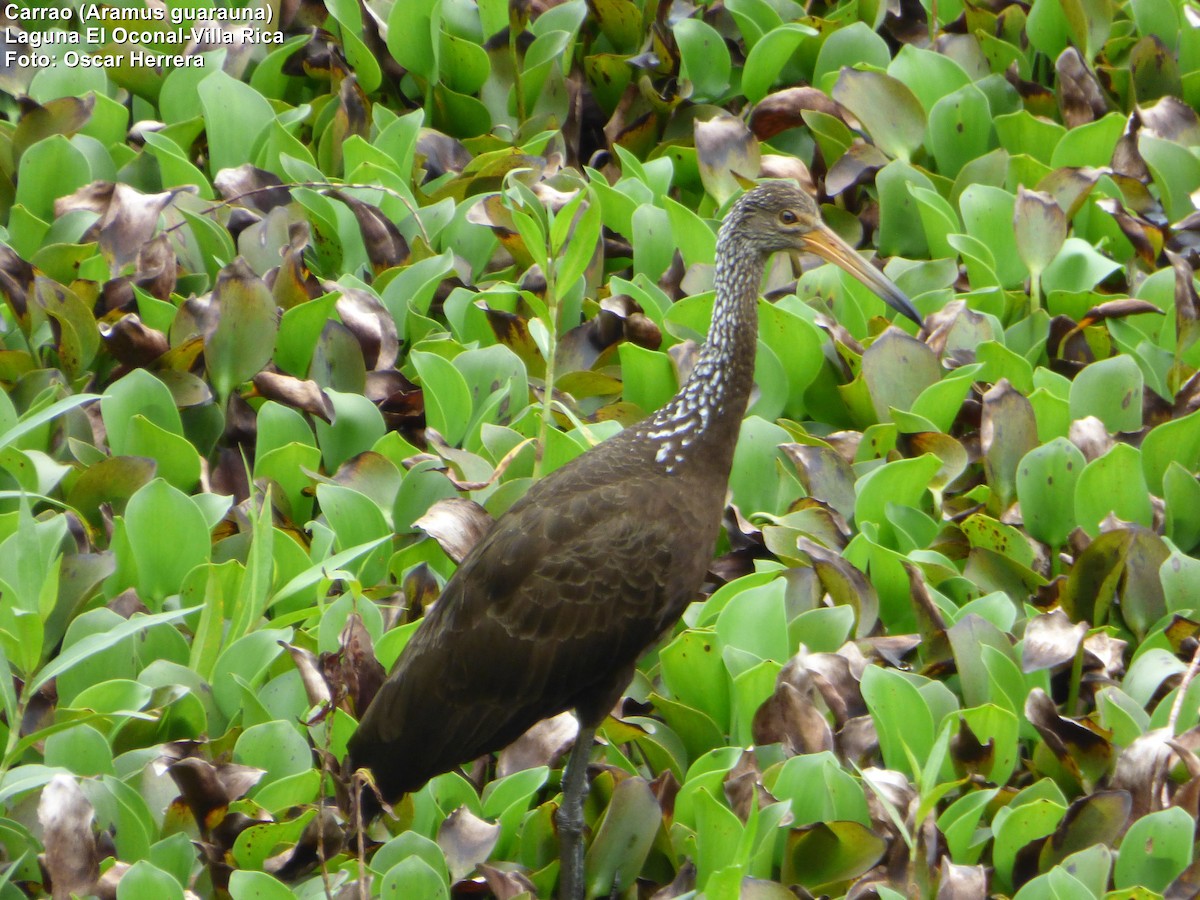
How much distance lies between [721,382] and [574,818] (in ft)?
4.35

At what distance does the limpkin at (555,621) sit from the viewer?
14.1ft

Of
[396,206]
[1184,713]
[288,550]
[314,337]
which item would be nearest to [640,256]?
[396,206]

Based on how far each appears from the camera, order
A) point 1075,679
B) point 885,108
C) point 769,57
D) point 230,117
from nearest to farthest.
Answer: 1. point 1075,679
2. point 230,117
3. point 885,108
4. point 769,57

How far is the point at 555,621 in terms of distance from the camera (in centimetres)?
433

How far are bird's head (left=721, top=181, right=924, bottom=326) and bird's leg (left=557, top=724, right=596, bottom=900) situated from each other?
162cm

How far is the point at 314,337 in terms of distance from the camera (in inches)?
222

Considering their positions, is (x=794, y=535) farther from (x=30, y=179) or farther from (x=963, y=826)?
(x=30, y=179)

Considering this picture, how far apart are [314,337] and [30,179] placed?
152cm

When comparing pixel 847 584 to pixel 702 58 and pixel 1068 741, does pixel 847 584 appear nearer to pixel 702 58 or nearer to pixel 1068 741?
pixel 1068 741

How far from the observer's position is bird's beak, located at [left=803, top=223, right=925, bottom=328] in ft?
16.6

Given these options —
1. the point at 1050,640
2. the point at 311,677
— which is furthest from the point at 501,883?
the point at 1050,640

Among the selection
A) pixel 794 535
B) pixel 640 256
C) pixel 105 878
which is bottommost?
pixel 105 878

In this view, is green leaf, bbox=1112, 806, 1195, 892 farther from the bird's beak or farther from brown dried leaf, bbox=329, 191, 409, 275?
brown dried leaf, bbox=329, 191, 409, 275

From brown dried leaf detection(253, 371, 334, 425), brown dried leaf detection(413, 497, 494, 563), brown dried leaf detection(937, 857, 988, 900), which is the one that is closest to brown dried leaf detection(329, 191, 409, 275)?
brown dried leaf detection(253, 371, 334, 425)
